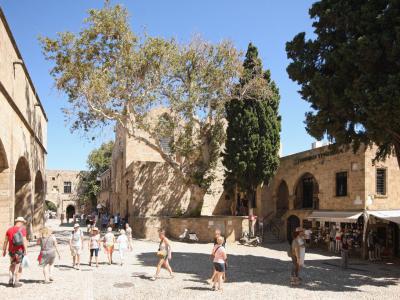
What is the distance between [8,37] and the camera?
18.5 metres

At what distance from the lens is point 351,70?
14734mm

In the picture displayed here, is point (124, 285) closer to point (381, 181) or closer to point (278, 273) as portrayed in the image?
point (278, 273)

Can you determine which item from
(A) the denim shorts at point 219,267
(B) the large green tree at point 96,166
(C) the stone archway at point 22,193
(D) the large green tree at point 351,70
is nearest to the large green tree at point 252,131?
(D) the large green tree at point 351,70

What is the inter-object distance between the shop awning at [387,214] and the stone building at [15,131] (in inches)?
660

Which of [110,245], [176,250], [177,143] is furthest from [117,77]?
[110,245]

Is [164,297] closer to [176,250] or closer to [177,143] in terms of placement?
[176,250]

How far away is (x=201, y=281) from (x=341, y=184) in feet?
45.2

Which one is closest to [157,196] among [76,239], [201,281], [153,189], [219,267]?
[153,189]

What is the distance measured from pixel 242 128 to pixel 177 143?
4.44 metres

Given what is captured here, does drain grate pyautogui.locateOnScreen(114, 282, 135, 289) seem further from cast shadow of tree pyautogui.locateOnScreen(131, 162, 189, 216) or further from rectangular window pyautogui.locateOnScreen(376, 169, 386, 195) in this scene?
cast shadow of tree pyautogui.locateOnScreen(131, 162, 189, 216)

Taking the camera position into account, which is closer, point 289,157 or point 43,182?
point 289,157

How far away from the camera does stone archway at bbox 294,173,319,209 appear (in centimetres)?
2900

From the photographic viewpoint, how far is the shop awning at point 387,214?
2059cm

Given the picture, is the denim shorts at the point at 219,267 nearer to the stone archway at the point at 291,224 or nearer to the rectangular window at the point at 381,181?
the rectangular window at the point at 381,181
